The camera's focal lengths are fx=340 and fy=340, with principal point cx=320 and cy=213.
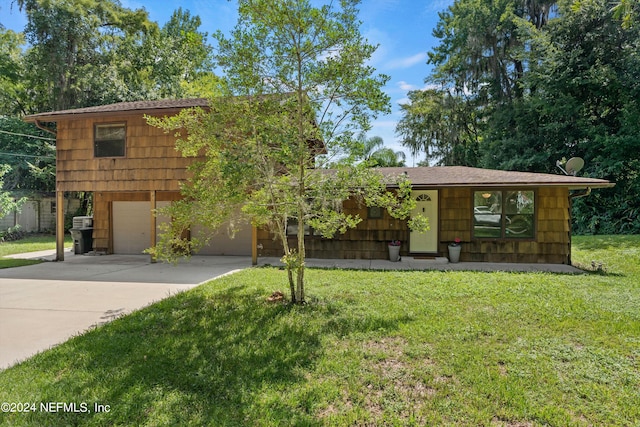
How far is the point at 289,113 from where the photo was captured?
471 centimetres

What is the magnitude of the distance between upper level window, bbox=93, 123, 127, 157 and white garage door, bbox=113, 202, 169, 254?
2.19 metres

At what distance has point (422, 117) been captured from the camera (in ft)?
74.6

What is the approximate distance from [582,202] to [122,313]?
56.4 ft

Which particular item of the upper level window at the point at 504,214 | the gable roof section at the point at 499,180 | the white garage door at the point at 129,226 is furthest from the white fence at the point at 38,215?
the upper level window at the point at 504,214

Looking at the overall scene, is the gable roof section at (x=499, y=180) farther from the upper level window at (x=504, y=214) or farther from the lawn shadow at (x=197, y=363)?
the lawn shadow at (x=197, y=363)

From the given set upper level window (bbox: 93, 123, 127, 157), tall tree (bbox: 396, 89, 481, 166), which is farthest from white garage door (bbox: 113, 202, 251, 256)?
tall tree (bbox: 396, 89, 481, 166)

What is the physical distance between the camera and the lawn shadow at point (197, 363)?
2.43 m

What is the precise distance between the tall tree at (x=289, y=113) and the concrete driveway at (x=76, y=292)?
1325 mm

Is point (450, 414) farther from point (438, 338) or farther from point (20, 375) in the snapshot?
point (20, 375)

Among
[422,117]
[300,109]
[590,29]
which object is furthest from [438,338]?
[422,117]

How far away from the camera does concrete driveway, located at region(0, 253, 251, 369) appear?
12.9ft

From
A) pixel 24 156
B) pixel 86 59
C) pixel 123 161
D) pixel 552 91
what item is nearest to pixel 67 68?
pixel 86 59

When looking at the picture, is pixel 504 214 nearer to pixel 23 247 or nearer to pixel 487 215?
pixel 487 215

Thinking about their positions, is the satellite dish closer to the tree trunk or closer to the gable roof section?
the gable roof section
